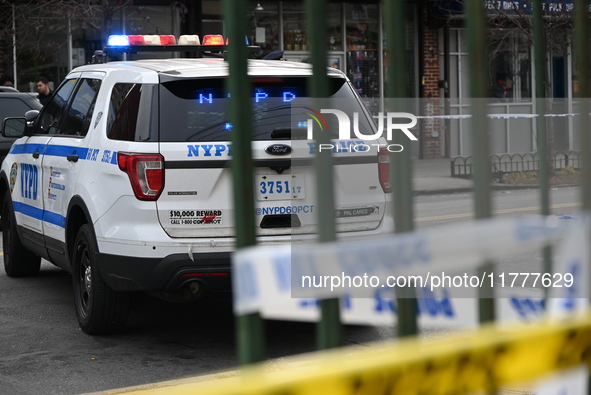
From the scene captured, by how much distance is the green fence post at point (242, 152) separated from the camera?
1629mm

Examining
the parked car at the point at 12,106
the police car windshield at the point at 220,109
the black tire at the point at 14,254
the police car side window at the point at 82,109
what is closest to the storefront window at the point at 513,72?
the parked car at the point at 12,106

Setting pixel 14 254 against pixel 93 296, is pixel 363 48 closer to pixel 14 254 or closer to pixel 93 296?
pixel 14 254

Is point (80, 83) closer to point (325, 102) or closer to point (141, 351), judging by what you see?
point (141, 351)

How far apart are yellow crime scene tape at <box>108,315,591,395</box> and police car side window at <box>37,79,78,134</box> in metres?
5.89

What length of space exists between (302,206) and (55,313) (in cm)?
244

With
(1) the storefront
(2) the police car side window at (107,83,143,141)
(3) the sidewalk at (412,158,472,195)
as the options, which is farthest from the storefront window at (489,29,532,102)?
(2) the police car side window at (107,83,143,141)

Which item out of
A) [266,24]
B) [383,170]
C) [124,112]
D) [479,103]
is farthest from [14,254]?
[266,24]

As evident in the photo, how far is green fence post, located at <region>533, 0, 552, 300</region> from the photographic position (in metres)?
2.30

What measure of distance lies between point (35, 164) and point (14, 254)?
4.62 feet

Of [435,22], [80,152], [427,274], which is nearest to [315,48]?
[427,274]

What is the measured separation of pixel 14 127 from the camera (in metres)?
7.92

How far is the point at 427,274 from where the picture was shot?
6.28ft

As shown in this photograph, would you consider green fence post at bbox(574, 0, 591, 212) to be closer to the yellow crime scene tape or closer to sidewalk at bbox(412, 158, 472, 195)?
the yellow crime scene tape

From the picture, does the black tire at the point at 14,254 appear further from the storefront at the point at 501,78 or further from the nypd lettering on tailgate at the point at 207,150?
the storefront at the point at 501,78
